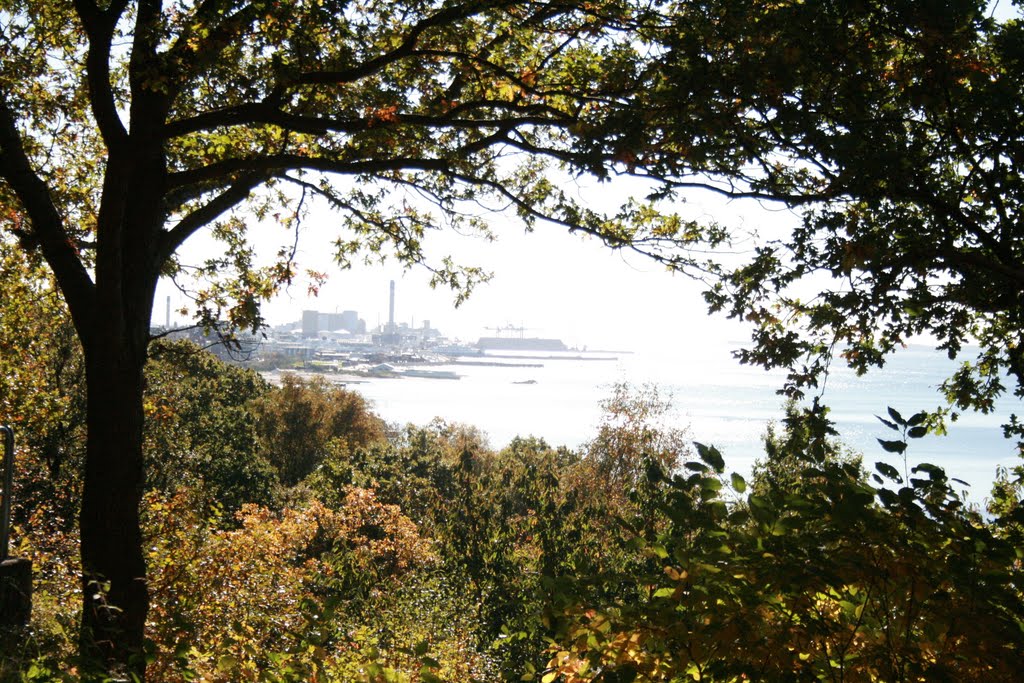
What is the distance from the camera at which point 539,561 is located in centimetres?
1074

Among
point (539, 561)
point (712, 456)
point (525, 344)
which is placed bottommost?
point (539, 561)

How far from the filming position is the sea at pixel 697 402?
49.5 meters

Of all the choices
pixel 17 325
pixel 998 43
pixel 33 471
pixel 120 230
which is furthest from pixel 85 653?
pixel 33 471

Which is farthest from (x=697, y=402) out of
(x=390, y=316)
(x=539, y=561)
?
(x=539, y=561)

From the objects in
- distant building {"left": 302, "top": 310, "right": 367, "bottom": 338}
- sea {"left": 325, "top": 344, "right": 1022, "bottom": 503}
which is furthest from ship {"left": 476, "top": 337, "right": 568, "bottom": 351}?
distant building {"left": 302, "top": 310, "right": 367, "bottom": 338}

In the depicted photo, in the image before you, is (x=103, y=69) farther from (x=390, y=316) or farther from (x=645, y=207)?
(x=390, y=316)

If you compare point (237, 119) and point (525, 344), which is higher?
point (237, 119)

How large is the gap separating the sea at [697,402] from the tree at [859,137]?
23995 mm

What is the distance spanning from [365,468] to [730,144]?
2559cm

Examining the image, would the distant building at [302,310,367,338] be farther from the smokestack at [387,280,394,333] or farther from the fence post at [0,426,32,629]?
the fence post at [0,426,32,629]

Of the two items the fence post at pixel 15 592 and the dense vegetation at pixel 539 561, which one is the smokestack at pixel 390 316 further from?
the fence post at pixel 15 592

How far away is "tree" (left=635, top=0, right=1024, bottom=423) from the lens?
3.20 m

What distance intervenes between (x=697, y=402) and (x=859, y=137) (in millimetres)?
87862

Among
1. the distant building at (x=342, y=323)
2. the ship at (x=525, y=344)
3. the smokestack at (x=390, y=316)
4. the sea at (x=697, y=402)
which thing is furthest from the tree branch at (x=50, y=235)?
the distant building at (x=342, y=323)
